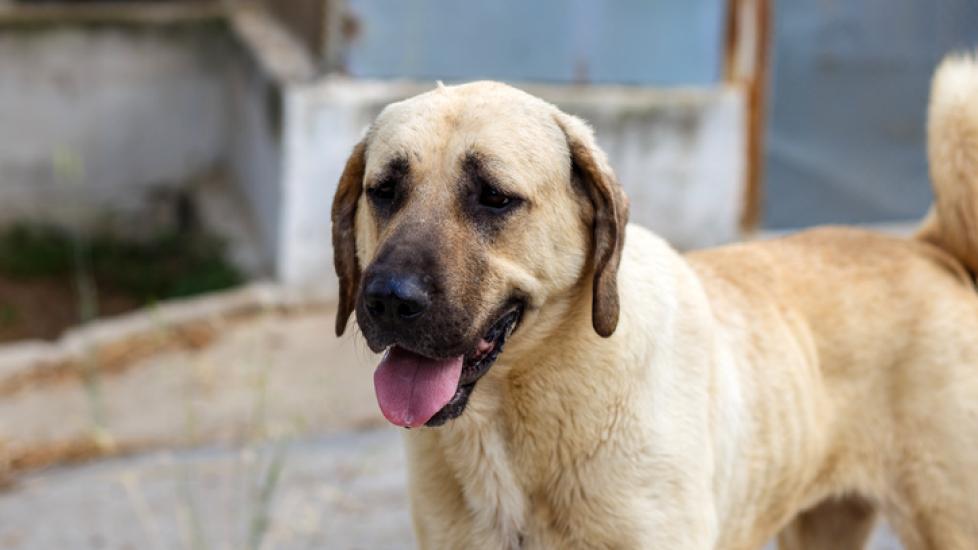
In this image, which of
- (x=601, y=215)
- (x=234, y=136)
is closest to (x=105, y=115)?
(x=234, y=136)

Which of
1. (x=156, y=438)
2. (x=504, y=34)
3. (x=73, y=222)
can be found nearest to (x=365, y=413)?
(x=156, y=438)

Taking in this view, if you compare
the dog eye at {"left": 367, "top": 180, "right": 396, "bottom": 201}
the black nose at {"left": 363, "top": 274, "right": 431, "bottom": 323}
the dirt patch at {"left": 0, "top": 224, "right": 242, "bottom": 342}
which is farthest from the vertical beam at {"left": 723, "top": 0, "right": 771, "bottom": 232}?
the black nose at {"left": 363, "top": 274, "right": 431, "bottom": 323}

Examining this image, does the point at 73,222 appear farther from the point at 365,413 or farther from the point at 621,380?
the point at 621,380

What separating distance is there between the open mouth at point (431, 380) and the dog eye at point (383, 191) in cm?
39

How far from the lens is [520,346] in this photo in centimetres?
325

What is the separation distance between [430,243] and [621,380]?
2.06 feet

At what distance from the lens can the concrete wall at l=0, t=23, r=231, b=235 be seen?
30.7 feet

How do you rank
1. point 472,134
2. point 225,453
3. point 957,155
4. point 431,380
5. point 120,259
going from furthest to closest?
1. point 120,259
2. point 225,453
3. point 957,155
4. point 472,134
5. point 431,380

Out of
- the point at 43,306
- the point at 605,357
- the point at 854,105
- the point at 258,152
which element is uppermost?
the point at 605,357

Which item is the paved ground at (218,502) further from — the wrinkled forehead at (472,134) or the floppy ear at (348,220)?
the wrinkled forehead at (472,134)

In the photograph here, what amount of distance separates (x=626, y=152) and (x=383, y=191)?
4.72 meters

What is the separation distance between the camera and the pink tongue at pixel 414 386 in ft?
10.0

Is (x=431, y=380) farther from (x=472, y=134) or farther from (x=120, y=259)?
(x=120, y=259)

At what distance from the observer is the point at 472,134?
3.19 meters
